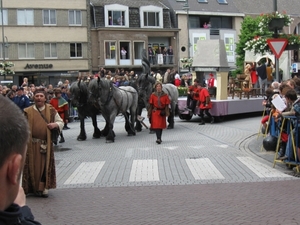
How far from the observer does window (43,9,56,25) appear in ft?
161

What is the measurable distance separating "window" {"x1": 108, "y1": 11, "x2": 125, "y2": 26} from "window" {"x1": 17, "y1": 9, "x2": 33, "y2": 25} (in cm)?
773

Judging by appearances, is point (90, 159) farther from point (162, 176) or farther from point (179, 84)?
point (179, 84)

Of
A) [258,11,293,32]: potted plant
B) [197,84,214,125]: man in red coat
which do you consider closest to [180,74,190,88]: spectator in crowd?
[197,84,214,125]: man in red coat

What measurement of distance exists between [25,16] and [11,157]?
48677 mm

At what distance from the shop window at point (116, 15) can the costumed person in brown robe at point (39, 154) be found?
43.2m

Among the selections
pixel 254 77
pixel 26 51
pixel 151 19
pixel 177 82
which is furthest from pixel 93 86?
pixel 151 19

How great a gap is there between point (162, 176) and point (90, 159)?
10.9ft

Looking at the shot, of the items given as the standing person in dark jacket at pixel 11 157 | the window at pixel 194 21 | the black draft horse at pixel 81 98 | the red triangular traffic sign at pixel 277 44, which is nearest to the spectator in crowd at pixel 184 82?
the black draft horse at pixel 81 98

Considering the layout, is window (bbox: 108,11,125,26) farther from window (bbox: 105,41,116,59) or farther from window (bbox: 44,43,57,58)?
window (bbox: 44,43,57,58)

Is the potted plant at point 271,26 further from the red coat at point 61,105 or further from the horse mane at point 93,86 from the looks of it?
the red coat at point 61,105

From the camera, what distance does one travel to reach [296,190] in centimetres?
881

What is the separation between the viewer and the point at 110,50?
51188mm

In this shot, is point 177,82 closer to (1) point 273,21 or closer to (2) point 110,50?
(1) point 273,21

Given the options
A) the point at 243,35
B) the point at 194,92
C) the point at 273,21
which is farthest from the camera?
the point at 243,35
